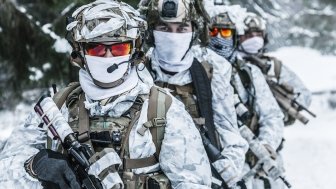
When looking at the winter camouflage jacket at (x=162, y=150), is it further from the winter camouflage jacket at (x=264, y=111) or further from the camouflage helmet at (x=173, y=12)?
the winter camouflage jacket at (x=264, y=111)

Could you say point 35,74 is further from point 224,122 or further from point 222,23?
point 224,122

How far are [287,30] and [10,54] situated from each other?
25004 millimetres

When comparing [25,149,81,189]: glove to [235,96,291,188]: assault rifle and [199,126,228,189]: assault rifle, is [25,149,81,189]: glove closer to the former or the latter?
[199,126,228,189]: assault rifle

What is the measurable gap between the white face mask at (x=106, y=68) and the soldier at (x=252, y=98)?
9.77 feet

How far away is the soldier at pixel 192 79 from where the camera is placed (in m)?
4.94

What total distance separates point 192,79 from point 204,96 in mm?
153

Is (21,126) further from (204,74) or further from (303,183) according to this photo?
(303,183)

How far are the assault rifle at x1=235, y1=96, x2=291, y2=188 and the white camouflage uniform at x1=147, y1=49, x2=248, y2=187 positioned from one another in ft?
2.97

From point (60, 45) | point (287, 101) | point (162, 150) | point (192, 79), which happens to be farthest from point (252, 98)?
point (162, 150)

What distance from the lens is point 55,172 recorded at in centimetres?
335

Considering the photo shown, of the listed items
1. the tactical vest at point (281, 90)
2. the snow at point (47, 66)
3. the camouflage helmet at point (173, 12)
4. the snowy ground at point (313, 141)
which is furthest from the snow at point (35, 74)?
the camouflage helmet at point (173, 12)

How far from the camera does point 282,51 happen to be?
1069 inches

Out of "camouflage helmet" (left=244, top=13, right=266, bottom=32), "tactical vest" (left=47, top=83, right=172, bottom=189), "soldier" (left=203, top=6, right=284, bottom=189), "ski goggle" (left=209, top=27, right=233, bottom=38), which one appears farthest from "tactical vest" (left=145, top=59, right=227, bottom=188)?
"camouflage helmet" (left=244, top=13, right=266, bottom=32)

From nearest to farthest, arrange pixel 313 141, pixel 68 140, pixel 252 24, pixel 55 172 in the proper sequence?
pixel 55 172
pixel 68 140
pixel 252 24
pixel 313 141
